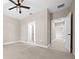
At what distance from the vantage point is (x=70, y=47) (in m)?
3.50

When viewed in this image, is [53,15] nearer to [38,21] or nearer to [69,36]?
[38,21]

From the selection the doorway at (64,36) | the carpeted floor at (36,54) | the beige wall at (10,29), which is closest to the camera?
the carpeted floor at (36,54)

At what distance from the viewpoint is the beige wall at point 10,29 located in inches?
241

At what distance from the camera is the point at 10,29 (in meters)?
6.64

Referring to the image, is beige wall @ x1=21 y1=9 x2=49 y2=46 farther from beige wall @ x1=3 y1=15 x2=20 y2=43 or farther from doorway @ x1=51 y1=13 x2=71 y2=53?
beige wall @ x1=3 y1=15 x2=20 y2=43

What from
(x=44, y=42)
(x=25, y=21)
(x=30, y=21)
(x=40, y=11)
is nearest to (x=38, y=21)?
(x=40, y=11)

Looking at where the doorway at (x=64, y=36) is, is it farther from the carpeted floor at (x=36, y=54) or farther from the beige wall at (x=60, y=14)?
the carpeted floor at (x=36, y=54)

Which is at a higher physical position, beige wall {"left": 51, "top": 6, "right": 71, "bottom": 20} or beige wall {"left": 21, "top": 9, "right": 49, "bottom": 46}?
beige wall {"left": 51, "top": 6, "right": 71, "bottom": 20}

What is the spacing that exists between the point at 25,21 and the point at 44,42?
346 centimetres

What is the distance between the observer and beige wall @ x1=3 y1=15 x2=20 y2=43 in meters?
6.11

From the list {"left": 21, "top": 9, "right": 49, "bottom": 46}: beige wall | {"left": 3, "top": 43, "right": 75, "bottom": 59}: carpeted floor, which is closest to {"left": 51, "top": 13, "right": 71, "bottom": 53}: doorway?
{"left": 3, "top": 43, "right": 75, "bottom": 59}: carpeted floor

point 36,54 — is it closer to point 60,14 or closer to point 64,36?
point 64,36

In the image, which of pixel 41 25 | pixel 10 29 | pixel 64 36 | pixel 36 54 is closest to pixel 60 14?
pixel 41 25

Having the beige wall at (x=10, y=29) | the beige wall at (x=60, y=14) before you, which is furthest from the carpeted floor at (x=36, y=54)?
the beige wall at (x=60, y=14)
